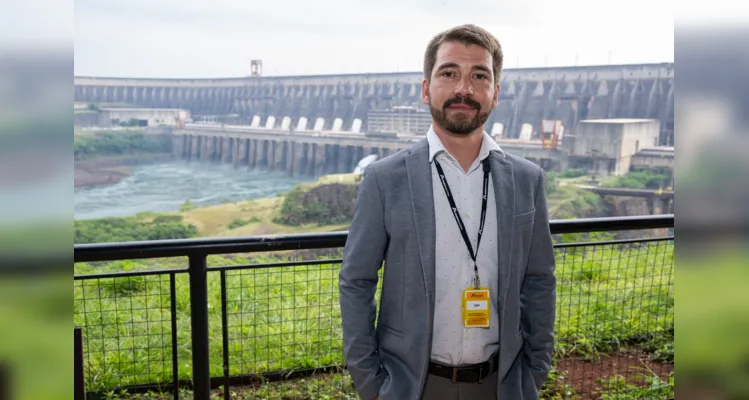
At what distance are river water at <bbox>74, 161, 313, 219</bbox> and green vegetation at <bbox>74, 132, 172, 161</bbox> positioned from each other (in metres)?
0.99

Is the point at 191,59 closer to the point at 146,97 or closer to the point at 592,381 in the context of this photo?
the point at 146,97

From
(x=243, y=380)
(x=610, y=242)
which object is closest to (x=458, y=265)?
(x=610, y=242)

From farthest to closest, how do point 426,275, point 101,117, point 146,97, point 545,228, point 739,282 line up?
point 146,97, point 101,117, point 545,228, point 426,275, point 739,282

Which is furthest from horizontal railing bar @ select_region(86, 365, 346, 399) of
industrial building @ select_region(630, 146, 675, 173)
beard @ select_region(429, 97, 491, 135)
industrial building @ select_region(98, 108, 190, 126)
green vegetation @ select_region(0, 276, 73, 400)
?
industrial building @ select_region(98, 108, 190, 126)

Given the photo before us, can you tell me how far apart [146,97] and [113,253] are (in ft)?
117

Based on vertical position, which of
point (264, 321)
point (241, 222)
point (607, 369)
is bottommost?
point (241, 222)

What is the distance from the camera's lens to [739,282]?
1.18 ft

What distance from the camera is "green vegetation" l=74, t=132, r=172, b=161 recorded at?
31.2m

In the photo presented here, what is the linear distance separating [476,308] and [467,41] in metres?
0.60

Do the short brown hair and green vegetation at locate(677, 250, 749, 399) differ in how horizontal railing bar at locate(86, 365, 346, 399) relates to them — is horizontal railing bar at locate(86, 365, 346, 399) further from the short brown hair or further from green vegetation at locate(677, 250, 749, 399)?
green vegetation at locate(677, 250, 749, 399)

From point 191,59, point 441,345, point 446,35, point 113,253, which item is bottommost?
point 441,345

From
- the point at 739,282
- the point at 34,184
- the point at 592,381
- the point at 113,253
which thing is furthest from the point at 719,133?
the point at 592,381

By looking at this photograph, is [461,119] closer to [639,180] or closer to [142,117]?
[639,180]

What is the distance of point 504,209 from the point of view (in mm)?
1414
